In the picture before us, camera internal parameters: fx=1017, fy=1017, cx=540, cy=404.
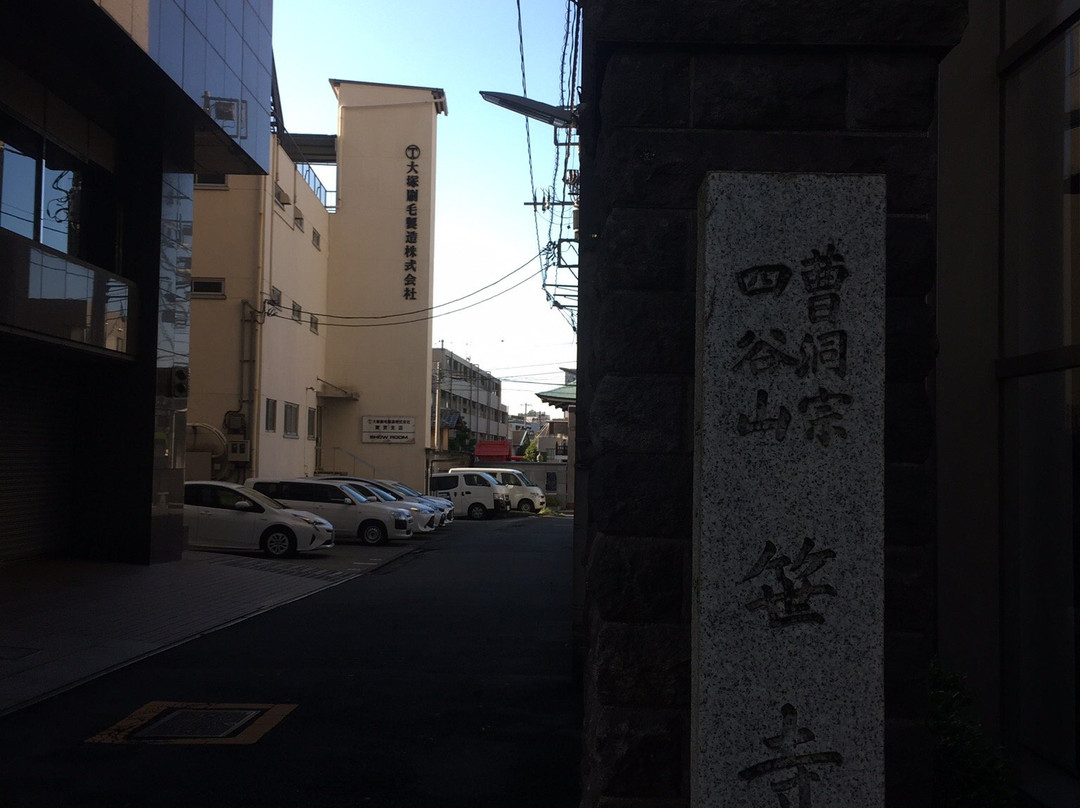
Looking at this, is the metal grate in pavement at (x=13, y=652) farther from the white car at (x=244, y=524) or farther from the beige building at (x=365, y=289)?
the beige building at (x=365, y=289)

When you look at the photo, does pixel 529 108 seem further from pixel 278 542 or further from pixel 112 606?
pixel 112 606

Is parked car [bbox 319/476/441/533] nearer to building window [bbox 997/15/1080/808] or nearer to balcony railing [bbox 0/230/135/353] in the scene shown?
balcony railing [bbox 0/230/135/353]

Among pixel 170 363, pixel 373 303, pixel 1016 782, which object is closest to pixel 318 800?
pixel 1016 782

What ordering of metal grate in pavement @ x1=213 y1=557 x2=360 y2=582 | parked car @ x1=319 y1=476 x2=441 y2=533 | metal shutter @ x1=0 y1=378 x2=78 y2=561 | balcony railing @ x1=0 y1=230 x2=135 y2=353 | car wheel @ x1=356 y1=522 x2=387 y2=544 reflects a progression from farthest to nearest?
parked car @ x1=319 y1=476 x2=441 y2=533
car wheel @ x1=356 y1=522 x2=387 y2=544
metal grate in pavement @ x1=213 y1=557 x2=360 y2=582
metal shutter @ x1=0 y1=378 x2=78 y2=561
balcony railing @ x1=0 y1=230 x2=135 y2=353

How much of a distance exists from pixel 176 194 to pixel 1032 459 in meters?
15.7

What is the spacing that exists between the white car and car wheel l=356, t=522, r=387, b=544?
12.3 feet

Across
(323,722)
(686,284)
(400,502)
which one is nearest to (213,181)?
(400,502)

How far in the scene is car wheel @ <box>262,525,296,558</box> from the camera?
20.4 meters

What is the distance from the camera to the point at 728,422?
11.3 feet

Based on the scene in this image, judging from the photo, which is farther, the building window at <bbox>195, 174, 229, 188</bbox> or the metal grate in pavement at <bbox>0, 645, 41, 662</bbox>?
the building window at <bbox>195, 174, 229, 188</bbox>

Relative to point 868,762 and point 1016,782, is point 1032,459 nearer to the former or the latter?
point 1016,782

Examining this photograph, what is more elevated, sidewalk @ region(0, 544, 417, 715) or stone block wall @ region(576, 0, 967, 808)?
stone block wall @ region(576, 0, 967, 808)

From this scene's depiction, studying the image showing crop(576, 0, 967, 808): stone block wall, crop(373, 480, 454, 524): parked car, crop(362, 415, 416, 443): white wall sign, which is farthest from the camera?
crop(362, 415, 416, 443): white wall sign

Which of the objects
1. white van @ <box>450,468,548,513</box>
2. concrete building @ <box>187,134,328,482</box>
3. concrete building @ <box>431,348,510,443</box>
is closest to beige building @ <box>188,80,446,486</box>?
white van @ <box>450,468,548,513</box>
